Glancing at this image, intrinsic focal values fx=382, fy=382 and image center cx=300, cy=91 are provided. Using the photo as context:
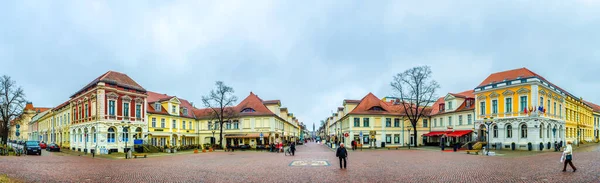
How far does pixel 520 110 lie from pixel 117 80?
45.0 meters

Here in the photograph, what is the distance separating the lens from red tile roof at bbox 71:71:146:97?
42522 millimetres

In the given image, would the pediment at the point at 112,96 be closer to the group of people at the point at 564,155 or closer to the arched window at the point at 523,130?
the group of people at the point at 564,155

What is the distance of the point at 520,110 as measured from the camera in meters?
41.2

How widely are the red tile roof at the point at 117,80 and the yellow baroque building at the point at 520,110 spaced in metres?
39.9

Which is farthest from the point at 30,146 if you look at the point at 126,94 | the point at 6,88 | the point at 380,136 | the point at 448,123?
the point at 448,123

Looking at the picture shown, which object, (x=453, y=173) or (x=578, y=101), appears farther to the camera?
(x=578, y=101)

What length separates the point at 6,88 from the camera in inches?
2055

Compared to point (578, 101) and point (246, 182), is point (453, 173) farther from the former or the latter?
point (578, 101)

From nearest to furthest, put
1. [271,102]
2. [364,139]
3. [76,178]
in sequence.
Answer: [76,178], [364,139], [271,102]

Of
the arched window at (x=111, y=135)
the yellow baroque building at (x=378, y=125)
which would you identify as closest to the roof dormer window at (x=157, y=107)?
the arched window at (x=111, y=135)

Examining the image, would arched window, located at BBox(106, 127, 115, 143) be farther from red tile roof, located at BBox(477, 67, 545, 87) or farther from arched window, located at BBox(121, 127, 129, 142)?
red tile roof, located at BBox(477, 67, 545, 87)

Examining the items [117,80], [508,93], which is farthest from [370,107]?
[117,80]

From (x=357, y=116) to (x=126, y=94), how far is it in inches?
1201

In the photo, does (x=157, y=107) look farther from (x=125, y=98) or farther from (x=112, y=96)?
(x=112, y=96)
